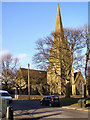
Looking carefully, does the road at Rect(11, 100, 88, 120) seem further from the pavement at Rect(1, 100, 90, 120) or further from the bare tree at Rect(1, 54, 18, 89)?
the bare tree at Rect(1, 54, 18, 89)

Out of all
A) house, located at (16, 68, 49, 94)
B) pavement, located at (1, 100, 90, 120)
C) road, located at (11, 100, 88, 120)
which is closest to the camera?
road, located at (11, 100, 88, 120)

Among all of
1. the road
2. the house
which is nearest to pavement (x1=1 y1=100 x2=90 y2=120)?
the road

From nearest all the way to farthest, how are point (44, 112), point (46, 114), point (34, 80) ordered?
1. point (46, 114)
2. point (44, 112)
3. point (34, 80)

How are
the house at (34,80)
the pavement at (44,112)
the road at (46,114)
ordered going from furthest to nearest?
1. the house at (34,80)
2. the pavement at (44,112)
3. the road at (46,114)

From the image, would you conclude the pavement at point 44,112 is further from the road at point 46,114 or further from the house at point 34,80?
the house at point 34,80

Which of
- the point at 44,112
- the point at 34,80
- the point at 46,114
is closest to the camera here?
the point at 46,114

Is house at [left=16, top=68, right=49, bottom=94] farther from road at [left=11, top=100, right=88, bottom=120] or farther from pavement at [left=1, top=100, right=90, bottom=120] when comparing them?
road at [left=11, top=100, right=88, bottom=120]

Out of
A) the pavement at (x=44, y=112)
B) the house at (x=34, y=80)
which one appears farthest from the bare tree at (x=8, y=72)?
the pavement at (x=44, y=112)

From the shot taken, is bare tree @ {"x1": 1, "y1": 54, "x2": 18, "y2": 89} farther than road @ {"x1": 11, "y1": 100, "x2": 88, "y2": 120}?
Yes

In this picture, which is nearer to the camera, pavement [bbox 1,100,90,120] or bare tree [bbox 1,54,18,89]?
pavement [bbox 1,100,90,120]

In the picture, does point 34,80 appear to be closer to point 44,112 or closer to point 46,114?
point 44,112

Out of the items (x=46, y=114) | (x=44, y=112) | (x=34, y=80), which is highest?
(x=34, y=80)

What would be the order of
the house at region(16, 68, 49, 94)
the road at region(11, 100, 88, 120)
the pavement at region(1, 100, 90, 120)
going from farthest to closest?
the house at region(16, 68, 49, 94) < the pavement at region(1, 100, 90, 120) < the road at region(11, 100, 88, 120)

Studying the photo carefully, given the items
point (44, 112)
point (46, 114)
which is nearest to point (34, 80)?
point (44, 112)
